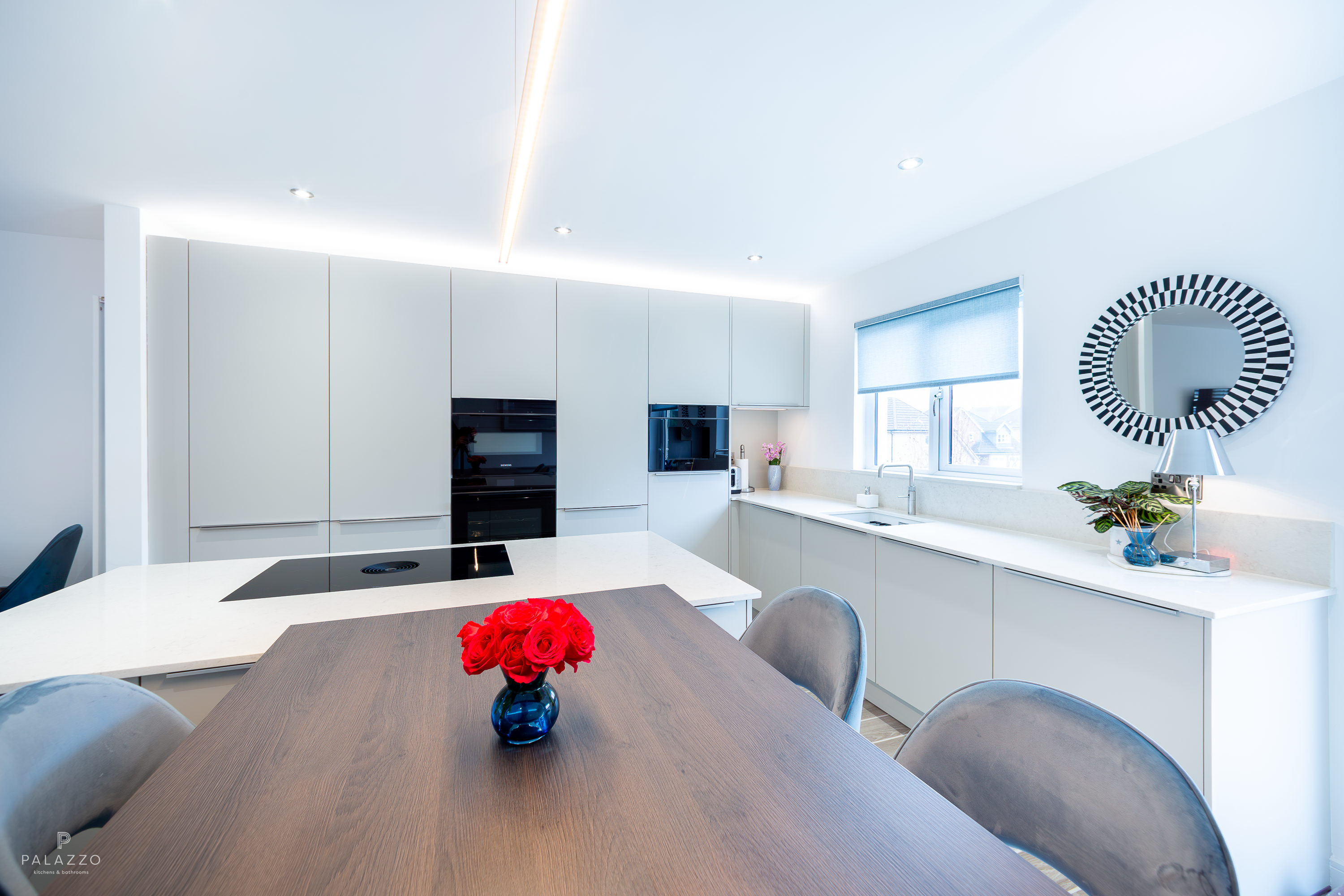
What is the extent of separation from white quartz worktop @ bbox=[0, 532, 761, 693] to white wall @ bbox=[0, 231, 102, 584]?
2.23 m

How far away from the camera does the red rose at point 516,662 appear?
2.75 ft

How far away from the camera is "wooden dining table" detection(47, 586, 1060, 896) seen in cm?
60

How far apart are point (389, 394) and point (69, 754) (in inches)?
102

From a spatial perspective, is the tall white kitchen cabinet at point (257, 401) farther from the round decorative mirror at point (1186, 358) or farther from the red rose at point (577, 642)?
the round decorative mirror at point (1186, 358)

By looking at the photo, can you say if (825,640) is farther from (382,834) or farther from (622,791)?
(382,834)

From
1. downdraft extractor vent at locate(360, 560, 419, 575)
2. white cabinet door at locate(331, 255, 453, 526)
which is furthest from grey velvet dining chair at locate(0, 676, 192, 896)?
white cabinet door at locate(331, 255, 453, 526)

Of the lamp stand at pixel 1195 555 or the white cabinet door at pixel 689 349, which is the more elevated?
the white cabinet door at pixel 689 349

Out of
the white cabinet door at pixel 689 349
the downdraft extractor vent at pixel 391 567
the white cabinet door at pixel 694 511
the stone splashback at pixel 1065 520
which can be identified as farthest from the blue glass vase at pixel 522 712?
the white cabinet door at pixel 689 349

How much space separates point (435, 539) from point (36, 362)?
252cm

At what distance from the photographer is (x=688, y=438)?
12.7 feet

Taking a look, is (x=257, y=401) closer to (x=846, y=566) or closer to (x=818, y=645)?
(x=818, y=645)

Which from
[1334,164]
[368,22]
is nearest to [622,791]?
[368,22]

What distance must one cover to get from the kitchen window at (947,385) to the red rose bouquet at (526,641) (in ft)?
8.79

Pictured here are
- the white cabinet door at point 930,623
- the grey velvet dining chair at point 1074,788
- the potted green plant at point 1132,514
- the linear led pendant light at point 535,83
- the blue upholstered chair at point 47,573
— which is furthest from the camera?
the blue upholstered chair at point 47,573
